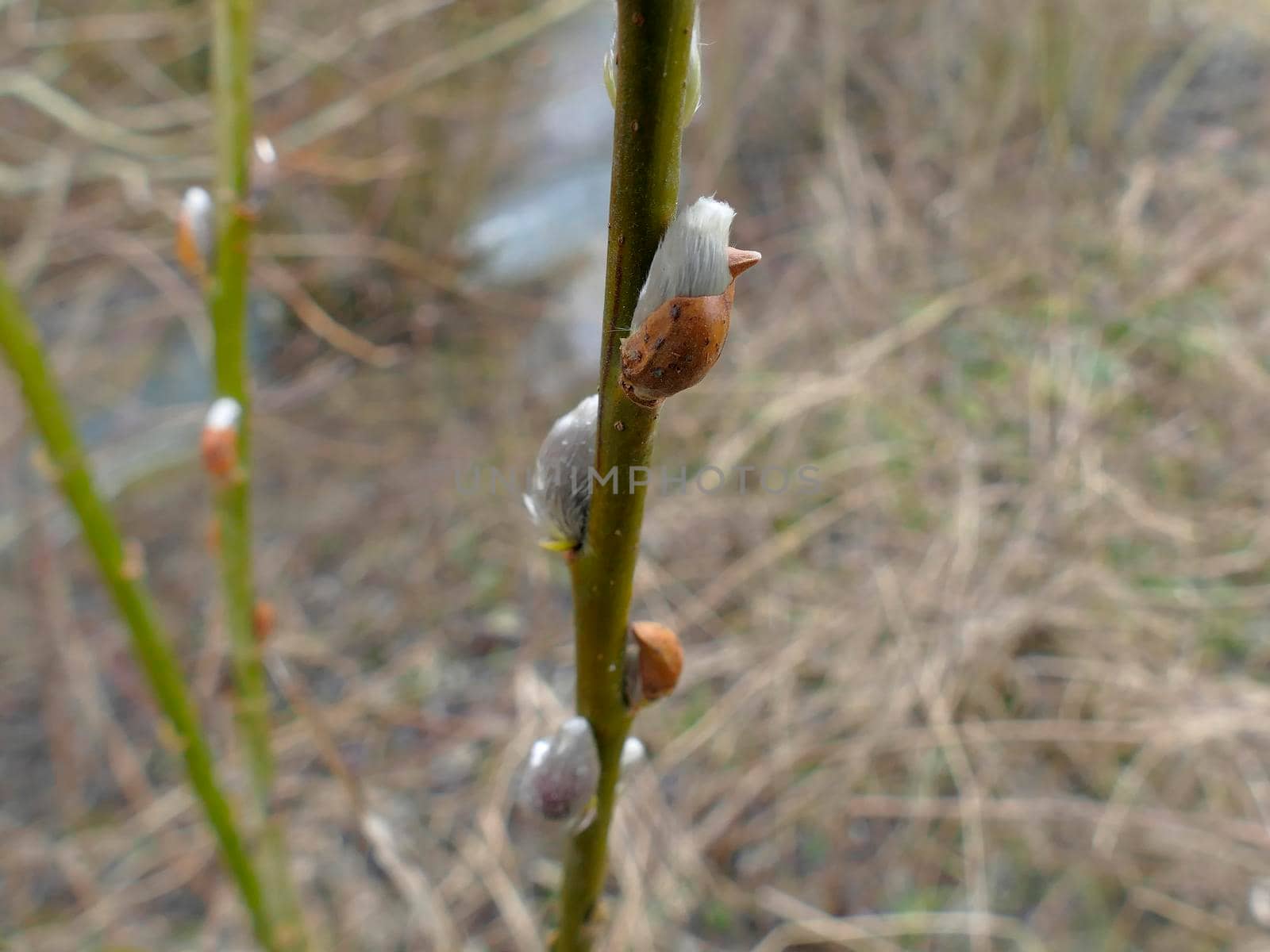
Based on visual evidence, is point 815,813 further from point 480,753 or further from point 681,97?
point 681,97

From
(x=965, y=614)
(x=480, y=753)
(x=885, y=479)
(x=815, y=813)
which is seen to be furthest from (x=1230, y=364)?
(x=480, y=753)

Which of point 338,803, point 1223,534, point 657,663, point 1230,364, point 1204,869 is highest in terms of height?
point 657,663

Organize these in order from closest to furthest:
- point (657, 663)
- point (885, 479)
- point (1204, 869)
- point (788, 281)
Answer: point (657, 663)
point (1204, 869)
point (885, 479)
point (788, 281)

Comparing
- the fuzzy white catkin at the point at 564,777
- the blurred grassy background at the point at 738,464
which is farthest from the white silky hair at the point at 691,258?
the blurred grassy background at the point at 738,464

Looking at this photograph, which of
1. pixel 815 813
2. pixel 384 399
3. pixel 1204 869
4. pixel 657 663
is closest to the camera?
pixel 657 663

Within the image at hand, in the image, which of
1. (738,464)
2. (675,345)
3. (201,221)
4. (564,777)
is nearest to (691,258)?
(675,345)

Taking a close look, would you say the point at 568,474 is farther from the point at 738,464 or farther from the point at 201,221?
the point at 738,464

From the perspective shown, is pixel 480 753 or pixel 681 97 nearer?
pixel 681 97
